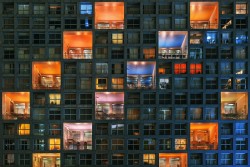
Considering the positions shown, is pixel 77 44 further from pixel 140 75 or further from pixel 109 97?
pixel 140 75

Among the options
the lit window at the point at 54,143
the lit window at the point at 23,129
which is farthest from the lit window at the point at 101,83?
the lit window at the point at 23,129

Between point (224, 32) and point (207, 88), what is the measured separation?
8995 millimetres

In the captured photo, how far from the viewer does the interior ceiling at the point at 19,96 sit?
58.2 m

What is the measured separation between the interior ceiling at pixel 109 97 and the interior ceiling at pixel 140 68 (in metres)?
4.41

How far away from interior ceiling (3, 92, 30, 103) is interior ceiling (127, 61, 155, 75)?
1606cm

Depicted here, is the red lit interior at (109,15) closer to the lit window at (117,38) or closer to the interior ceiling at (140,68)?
the lit window at (117,38)

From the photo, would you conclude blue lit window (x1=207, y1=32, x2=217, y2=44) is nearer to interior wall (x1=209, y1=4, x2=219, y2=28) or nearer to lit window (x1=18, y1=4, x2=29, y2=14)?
interior wall (x1=209, y1=4, x2=219, y2=28)

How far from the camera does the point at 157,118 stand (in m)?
56.9

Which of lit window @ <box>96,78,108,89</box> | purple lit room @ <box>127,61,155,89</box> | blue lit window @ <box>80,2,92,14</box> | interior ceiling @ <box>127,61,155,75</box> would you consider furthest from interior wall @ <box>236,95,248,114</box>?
blue lit window @ <box>80,2,92,14</box>

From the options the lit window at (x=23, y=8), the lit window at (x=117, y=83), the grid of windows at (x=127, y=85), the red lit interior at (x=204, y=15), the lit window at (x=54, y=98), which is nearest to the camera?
the grid of windows at (x=127, y=85)

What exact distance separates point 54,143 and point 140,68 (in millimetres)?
17368

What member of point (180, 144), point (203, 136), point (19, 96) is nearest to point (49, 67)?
point (19, 96)

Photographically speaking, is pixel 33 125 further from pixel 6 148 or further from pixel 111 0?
pixel 111 0

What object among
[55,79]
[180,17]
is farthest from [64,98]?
[180,17]
